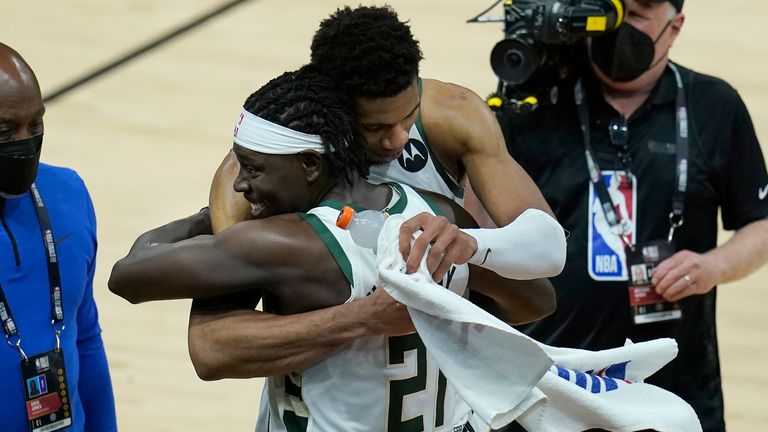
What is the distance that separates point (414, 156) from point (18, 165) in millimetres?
766

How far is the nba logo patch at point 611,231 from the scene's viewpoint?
11.0 ft

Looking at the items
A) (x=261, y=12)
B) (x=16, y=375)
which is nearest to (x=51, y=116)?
(x=261, y=12)

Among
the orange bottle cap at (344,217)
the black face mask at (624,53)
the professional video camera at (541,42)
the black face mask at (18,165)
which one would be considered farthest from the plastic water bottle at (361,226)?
the black face mask at (624,53)

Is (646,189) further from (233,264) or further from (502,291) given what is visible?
(233,264)

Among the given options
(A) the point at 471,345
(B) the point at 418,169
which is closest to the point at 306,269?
(A) the point at 471,345

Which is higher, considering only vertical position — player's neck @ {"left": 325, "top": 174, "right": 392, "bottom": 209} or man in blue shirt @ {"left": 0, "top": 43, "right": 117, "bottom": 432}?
player's neck @ {"left": 325, "top": 174, "right": 392, "bottom": 209}

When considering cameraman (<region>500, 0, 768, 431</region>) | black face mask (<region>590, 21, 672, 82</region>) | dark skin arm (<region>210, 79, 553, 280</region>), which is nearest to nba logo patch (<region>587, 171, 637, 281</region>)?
cameraman (<region>500, 0, 768, 431</region>)

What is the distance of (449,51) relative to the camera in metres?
6.04

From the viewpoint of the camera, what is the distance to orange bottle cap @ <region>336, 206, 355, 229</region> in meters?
2.15

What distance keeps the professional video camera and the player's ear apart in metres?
1.17

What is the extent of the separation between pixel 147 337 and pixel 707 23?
3307 mm

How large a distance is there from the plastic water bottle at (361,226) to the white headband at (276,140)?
0.12 m

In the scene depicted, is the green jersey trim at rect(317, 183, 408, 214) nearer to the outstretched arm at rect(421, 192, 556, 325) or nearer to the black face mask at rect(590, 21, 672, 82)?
the outstretched arm at rect(421, 192, 556, 325)

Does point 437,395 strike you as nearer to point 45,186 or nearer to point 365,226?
point 365,226
